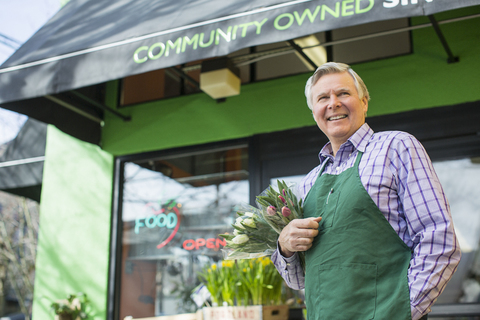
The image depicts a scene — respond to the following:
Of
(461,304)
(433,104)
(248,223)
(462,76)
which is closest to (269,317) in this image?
(461,304)

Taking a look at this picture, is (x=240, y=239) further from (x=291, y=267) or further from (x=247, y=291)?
(x=247, y=291)

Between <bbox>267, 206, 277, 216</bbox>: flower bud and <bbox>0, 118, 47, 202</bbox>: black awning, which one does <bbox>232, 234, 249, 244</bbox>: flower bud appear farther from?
<bbox>0, 118, 47, 202</bbox>: black awning

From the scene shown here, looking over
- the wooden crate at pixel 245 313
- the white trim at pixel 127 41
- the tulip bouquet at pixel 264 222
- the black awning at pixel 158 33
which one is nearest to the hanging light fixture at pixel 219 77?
the black awning at pixel 158 33

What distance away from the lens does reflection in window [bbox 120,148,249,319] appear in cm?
444

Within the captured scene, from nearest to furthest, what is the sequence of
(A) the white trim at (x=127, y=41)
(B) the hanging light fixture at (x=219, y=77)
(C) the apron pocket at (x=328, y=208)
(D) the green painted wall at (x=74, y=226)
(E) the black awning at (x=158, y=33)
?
1. (C) the apron pocket at (x=328, y=208)
2. (E) the black awning at (x=158, y=33)
3. (A) the white trim at (x=127, y=41)
4. (B) the hanging light fixture at (x=219, y=77)
5. (D) the green painted wall at (x=74, y=226)

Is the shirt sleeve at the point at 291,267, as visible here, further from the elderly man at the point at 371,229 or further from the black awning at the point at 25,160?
the black awning at the point at 25,160

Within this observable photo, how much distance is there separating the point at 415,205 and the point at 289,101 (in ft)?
9.61

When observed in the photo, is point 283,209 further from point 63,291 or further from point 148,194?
point 63,291

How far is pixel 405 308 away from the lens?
1317 mm

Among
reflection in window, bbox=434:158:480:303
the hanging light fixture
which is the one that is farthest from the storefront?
the hanging light fixture

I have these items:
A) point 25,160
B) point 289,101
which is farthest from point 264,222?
point 25,160

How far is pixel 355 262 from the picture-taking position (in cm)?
143

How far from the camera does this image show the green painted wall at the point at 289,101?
3648mm

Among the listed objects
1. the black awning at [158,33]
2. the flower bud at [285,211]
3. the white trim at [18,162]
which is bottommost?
the flower bud at [285,211]
